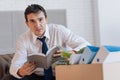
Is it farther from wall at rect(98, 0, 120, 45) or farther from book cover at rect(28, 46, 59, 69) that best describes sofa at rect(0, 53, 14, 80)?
wall at rect(98, 0, 120, 45)

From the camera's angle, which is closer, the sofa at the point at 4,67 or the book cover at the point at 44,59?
the book cover at the point at 44,59

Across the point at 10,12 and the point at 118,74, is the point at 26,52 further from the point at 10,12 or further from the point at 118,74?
the point at 10,12

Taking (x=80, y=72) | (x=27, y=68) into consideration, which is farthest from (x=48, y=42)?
(x=80, y=72)

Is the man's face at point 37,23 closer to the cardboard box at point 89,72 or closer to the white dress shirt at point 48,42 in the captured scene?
the white dress shirt at point 48,42

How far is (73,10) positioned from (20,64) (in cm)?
195

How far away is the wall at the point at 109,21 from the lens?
3531 mm

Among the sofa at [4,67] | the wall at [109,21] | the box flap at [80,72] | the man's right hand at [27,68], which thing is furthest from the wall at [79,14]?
the box flap at [80,72]

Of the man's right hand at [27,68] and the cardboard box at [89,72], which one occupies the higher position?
the cardboard box at [89,72]

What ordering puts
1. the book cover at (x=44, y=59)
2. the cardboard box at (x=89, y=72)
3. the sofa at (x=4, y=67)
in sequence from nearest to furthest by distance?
the cardboard box at (x=89, y=72), the book cover at (x=44, y=59), the sofa at (x=4, y=67)

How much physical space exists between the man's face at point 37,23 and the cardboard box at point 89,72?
0.67 meters

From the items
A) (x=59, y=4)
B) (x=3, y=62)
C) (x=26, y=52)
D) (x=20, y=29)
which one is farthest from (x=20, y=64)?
(x=59, y=4)

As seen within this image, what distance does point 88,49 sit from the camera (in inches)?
48.1

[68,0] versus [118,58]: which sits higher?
[68,0]

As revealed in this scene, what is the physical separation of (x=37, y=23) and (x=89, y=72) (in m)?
0.84
